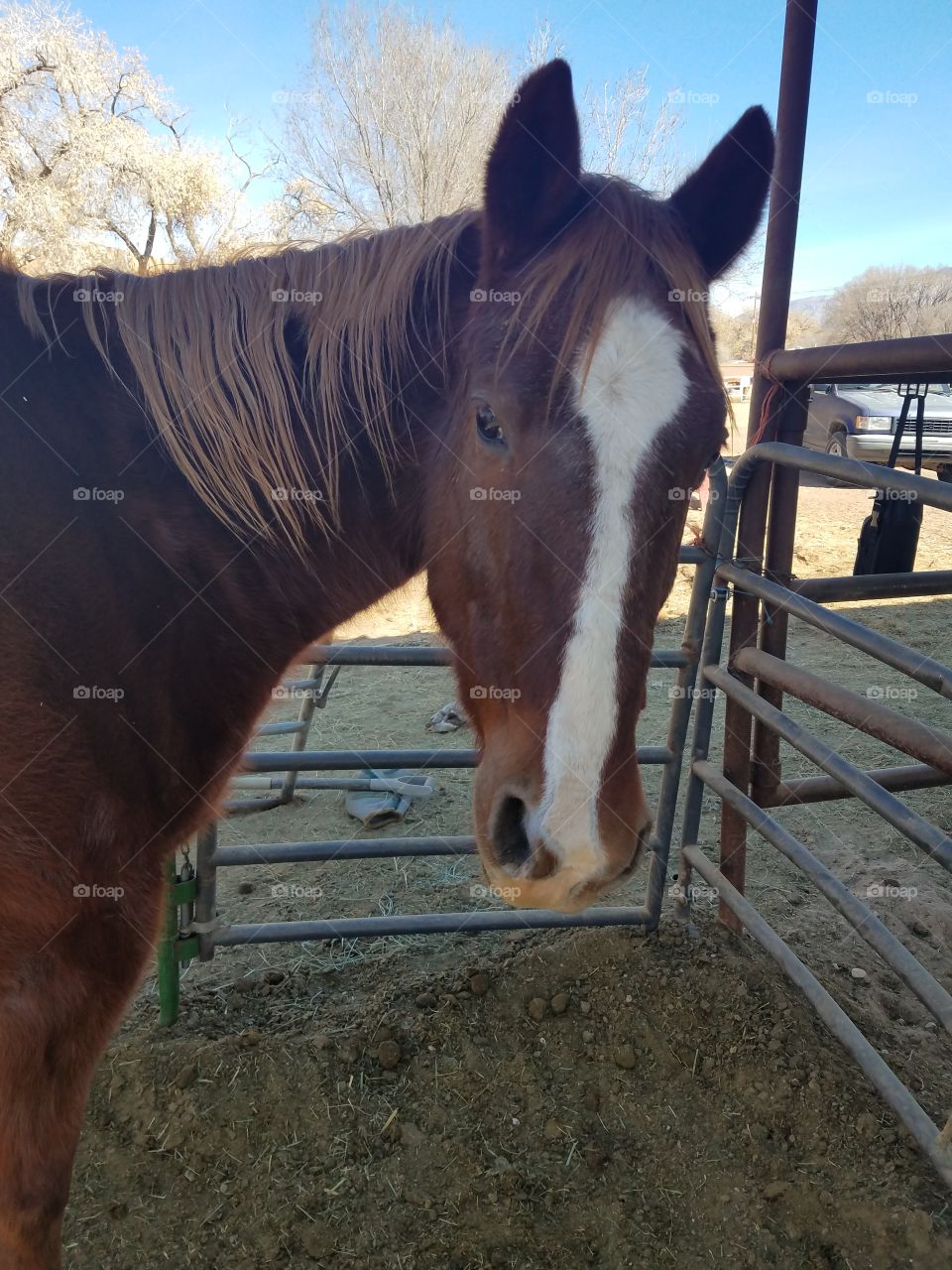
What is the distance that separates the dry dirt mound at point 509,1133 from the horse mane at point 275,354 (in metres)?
1.94

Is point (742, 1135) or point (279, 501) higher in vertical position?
point (279, 501)

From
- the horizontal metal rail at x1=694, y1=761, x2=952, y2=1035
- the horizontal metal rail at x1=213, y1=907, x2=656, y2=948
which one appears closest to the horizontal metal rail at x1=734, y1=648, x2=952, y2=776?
the horizontal metal rail at x1=694, y1=761, x2=952, y2=1035

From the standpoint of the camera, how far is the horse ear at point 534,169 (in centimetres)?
146

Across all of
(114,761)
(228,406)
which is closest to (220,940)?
(114,761)

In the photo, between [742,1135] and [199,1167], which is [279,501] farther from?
[742,1135]

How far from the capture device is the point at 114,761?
1.53m

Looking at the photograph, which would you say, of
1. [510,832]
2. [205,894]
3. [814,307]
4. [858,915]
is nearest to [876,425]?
[858,915]

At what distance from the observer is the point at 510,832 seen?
4.72ft

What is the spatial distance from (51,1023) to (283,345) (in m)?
1.59

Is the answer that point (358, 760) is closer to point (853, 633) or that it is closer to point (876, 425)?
point (853, 633)

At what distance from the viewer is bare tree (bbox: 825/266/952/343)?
23.9 metres

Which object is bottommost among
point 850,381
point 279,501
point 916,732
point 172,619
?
point 916,732

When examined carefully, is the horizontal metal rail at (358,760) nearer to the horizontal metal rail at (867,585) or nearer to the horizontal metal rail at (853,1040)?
the horizontal metal rail at (853,1040)

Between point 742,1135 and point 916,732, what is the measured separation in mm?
1466
